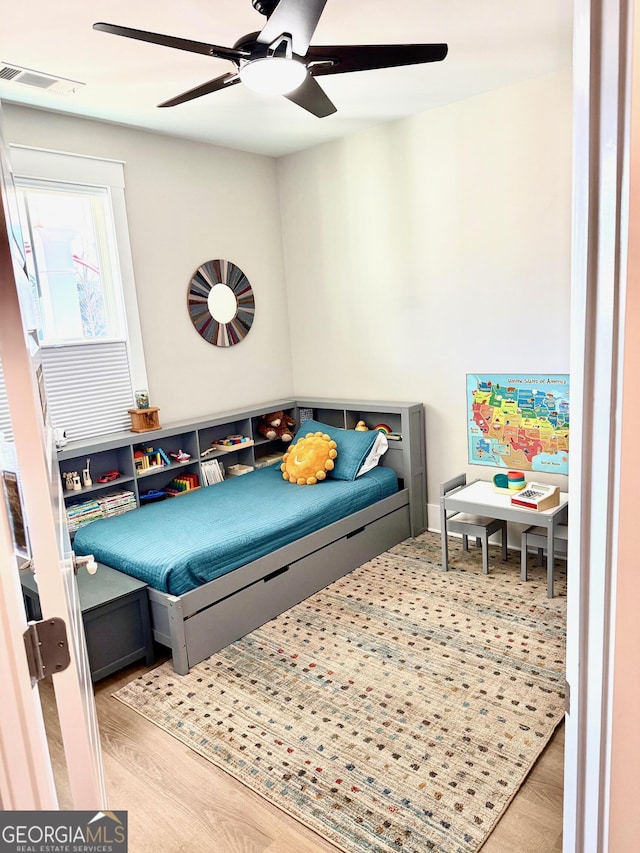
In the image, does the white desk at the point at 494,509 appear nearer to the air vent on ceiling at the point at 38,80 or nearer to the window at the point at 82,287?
the window at the point at 82,287

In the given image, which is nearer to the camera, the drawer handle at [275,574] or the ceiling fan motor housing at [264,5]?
the ceiling fan motor housing at [264,5]

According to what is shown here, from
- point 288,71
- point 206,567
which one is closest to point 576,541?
point 288,71

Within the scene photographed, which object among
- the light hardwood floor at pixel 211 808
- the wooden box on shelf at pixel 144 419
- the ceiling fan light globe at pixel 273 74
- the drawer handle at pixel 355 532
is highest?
the ceiling fan light globe at pixel 273 74

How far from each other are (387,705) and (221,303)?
3.03 meters

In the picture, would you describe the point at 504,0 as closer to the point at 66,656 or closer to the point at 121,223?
the point at 121,223

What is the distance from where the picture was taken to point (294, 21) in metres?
1.78

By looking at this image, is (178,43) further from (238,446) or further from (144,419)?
(238,446)

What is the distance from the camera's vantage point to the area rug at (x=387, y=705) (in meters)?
1.91

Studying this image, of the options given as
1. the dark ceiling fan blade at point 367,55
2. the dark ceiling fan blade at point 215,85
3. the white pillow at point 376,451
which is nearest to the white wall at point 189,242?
the white pillow at point 376,451

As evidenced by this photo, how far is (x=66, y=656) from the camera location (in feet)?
3.34

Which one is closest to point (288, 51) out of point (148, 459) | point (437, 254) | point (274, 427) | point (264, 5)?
point (264, 5)

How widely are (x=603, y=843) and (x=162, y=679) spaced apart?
2.18m

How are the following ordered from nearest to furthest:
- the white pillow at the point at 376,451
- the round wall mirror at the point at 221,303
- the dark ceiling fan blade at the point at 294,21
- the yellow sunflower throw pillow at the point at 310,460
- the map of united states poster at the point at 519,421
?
the dark ceiling fan blade at the point at 294,21 < the map of united states poster at the point at 519,421 < the yellow sunflower throw pillow at the point at 310,460 < the white pillow at the point at 376,451 < the round wall mirror at the point at 221,303

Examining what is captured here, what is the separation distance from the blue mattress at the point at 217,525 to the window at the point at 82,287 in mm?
741
